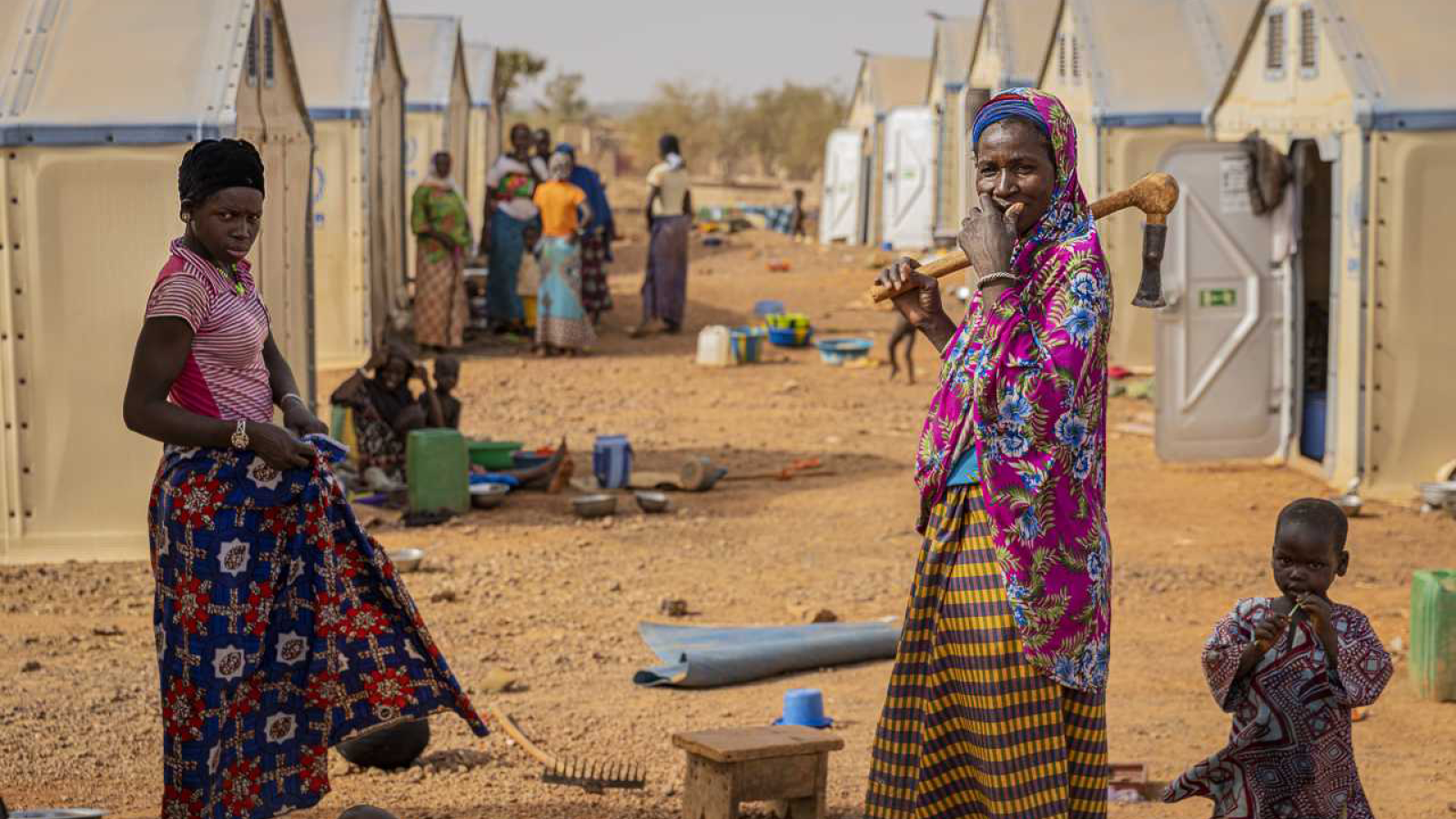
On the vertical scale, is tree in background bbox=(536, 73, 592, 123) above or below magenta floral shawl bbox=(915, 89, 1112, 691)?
above

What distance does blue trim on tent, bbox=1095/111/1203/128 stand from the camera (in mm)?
13242

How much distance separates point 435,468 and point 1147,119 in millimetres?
7063

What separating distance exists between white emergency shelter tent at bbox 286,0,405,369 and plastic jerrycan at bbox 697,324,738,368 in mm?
2761

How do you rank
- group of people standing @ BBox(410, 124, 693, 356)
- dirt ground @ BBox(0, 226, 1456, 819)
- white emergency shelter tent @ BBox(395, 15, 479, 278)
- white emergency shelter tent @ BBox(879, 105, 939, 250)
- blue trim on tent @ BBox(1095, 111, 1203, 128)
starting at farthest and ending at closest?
white emergency shelter tent @ BBox(879, 105, 939, 250)
white emergency shelter tent @ BBox(395, 15, 479, 278)
group of people standing @ BBox(410, 124, 693, 356)
blue trim on tent @ BBox(1095, 111, 1203, 128)
dirt ground @ BBox(0, 226, 1456, 819)

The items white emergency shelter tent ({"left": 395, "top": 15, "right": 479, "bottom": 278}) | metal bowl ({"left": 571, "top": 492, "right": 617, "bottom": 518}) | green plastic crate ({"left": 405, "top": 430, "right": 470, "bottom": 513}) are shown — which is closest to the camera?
green plastic crate ({"left": 405, "top": 430, "right": 470, "bottom": 513})

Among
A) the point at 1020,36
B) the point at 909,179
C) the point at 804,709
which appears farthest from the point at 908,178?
the point at 804,709

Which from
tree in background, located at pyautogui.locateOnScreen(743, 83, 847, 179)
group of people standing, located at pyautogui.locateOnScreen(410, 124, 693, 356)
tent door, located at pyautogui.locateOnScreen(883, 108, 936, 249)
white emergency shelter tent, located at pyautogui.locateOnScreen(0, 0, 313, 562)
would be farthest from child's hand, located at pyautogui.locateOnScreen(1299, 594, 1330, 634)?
tree in background, located at pyautogui.locateOnScreen(743, 83, 847, 179)

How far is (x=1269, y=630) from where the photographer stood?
11.1 feet

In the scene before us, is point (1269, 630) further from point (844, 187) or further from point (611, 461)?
point (844, 187)

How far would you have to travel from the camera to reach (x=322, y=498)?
151 inches

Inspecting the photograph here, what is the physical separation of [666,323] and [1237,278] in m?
7.91

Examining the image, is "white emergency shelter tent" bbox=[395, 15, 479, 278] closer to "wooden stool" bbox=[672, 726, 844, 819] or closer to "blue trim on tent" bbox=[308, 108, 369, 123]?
"blue trim on tent" bbox=[308, 108, 369, 123]

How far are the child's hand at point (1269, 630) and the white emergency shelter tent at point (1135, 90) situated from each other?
9.89 meters

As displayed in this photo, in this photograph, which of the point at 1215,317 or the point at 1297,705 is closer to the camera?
the point at 1297,705
